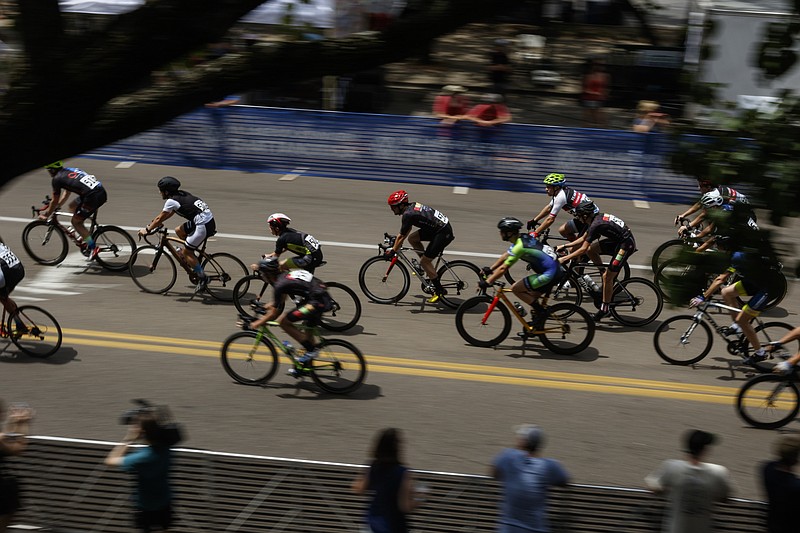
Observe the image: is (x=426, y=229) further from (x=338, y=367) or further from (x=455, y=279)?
(x=338, y=367)

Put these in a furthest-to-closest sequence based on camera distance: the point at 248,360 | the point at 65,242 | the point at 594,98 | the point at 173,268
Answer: the point at 594,98 → the point at 65,242 → the point at 173,268 → the point at 248,360

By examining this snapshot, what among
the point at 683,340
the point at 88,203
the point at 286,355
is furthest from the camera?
the point at 88,203

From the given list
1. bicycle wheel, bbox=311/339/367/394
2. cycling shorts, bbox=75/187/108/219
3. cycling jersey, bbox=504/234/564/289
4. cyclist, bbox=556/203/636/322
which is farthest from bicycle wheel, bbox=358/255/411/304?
cycling shorts, bbox=75/187/108/219

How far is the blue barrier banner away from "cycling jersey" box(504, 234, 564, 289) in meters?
7.40

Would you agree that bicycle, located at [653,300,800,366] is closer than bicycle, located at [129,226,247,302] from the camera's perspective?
Yes

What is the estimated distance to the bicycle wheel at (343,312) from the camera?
1298 centimetres

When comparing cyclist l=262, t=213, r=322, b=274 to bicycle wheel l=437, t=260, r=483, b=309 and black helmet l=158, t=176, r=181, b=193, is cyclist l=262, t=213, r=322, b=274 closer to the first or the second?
black helmet l=158, t=176, r=181, b=193

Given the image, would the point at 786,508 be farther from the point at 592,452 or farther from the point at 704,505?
the point at 592,452

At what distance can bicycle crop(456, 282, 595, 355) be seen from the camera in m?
12.3

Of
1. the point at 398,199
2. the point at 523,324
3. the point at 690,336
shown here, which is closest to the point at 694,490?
the point at 523,324

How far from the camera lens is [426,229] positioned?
45.2 ft

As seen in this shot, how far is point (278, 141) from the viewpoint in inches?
795

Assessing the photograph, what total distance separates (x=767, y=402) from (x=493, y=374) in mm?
3270

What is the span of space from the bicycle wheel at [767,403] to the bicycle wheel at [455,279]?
15.0ft
